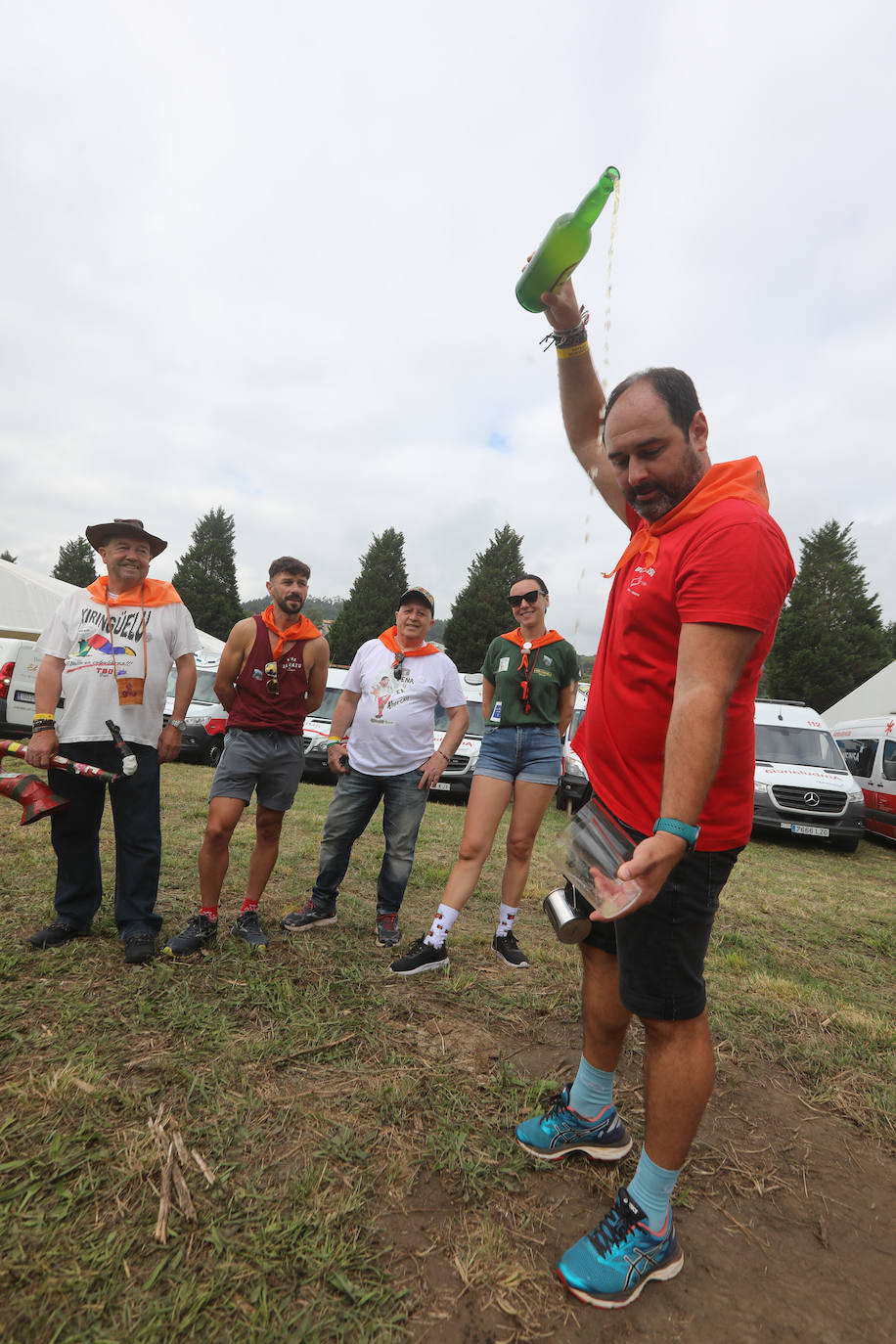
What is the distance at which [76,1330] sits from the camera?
1386mm

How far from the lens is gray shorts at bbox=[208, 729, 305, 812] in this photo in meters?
3.55

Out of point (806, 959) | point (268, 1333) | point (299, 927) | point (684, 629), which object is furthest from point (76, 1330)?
point (806, 959)

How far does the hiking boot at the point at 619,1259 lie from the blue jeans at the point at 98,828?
2467mm

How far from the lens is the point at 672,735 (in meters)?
1.54

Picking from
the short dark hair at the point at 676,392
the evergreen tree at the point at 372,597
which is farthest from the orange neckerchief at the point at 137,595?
the evergreen tree at the point at 372,597

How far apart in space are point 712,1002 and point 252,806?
231 inches

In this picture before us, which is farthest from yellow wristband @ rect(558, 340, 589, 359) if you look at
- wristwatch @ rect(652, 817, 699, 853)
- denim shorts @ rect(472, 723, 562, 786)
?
denim shorts @ rect(472, 723, 562, 786)

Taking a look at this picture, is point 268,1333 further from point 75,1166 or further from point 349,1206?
point 75,1166

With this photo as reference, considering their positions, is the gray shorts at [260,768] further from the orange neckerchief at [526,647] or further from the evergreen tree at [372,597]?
the evergreen tree at [372,597]

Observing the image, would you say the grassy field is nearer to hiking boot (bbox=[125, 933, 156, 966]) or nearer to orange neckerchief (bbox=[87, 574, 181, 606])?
hiking boot (bbox=[125, 933, 156, 966])

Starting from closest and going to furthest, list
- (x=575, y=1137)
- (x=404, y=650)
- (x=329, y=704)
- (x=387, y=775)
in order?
1. (x=575, y=1137)
2. (x=387, y=775)
3. (x=404, y=650)
4. (x=329, y=704)

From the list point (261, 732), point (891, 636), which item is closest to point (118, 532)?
point (261, 732)

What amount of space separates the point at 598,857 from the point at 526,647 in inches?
98.0

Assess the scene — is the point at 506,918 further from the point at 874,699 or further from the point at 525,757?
the point at 874,699
